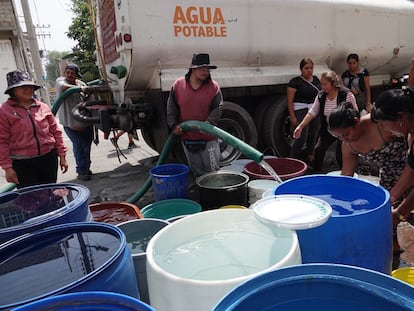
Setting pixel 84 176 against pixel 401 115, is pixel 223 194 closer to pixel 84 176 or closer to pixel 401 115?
pixel 401 115

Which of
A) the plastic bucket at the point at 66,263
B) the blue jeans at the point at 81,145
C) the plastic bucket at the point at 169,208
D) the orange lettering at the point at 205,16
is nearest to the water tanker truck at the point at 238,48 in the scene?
the orange lettering at the point at 205,16

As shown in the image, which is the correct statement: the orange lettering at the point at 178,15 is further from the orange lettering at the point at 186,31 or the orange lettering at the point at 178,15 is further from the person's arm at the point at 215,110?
the person's arm at the point at 215,110

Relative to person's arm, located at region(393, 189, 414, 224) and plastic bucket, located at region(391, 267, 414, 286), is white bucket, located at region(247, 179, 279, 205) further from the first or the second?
plastic bucket, located at region(391, 267, 414, 286)

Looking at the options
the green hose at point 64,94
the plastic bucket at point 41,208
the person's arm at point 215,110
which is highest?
the green hose at point 64,94

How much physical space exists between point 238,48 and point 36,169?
303cm

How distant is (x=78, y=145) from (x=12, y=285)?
4225 mm

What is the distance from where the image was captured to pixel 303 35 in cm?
476

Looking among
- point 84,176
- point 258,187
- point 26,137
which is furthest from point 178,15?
point 84,176

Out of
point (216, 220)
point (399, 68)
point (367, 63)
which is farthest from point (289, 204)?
point (399, 68)

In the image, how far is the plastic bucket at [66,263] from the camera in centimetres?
96

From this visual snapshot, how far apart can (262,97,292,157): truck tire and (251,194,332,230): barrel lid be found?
346cm

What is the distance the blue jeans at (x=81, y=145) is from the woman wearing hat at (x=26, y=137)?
189 cm

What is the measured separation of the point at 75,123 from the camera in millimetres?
4781

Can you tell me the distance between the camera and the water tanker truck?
388 cm
